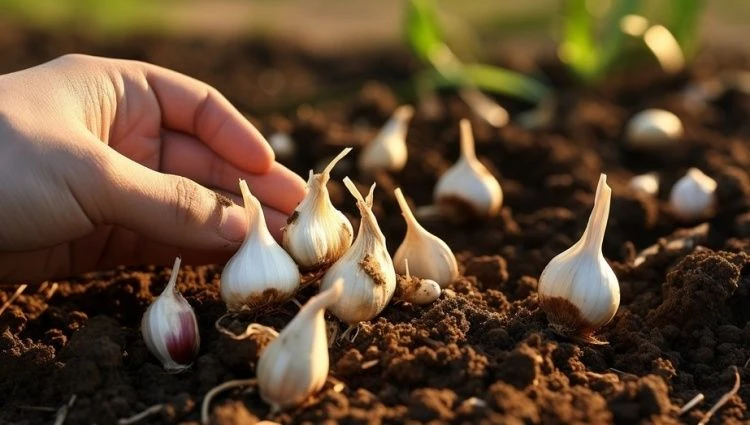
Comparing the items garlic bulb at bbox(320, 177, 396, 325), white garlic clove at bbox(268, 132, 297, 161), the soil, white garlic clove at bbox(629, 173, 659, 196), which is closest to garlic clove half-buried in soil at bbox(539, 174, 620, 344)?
the soil

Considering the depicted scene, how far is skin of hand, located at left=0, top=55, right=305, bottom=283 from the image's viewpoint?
6.78 ft

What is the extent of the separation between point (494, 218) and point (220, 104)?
0.94m

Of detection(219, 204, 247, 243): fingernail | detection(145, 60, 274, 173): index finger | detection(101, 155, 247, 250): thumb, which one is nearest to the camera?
detection(101, 155, 247, 250): thumb

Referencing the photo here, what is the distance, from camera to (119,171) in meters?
2.07

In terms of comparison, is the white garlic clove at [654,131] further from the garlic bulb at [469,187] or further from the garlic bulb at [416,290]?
the garlic bulb at [416,290]

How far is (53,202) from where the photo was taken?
208 cm

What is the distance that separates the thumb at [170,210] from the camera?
2.09 metres

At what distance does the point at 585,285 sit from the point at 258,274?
0.70 meters

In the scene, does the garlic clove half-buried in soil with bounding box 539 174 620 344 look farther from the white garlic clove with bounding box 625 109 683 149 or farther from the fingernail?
the white garlic clove with bounding box 625 109 683 149

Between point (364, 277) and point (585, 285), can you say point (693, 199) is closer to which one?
point (585, 285)

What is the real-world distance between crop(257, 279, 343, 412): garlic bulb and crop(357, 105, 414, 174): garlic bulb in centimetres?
156

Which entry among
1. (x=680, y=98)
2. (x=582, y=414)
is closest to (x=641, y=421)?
(x=582, y=414)

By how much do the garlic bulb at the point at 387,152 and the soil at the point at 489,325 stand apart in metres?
0.05

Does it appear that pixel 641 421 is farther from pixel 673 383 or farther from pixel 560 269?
pixel 560 269
